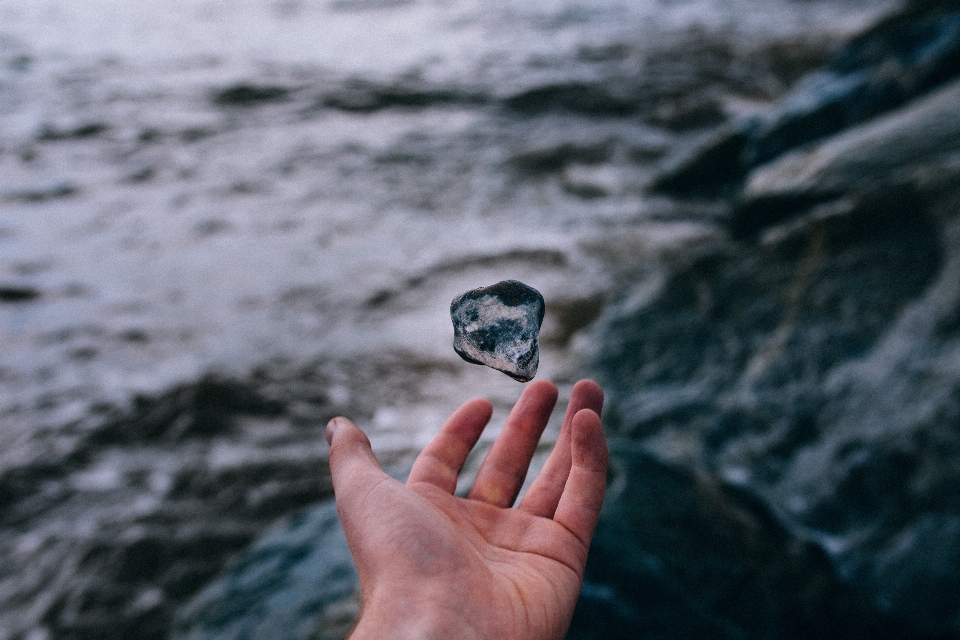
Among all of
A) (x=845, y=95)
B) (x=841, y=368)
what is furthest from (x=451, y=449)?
(x=845, y=95)

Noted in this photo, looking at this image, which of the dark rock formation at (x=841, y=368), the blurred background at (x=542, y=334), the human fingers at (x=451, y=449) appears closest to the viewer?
the human fingers at (x=451, y=449)

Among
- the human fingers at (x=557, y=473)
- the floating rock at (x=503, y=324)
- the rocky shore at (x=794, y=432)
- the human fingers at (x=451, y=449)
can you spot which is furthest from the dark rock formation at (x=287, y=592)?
the floating rock at (x=503, y=324)

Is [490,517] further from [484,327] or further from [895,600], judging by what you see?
[895,600]

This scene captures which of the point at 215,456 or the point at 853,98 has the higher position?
the point at 853,98

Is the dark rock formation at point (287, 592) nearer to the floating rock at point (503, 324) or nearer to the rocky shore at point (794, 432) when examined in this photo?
the rocky shore at point (794, 432)

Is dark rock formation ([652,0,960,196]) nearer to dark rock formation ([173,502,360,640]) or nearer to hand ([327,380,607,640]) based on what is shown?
hand ([327,380,607,640])

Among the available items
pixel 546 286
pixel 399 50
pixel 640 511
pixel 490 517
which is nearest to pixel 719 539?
pixel 640 511

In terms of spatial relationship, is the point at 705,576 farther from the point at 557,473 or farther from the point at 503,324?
the point at 503,324
